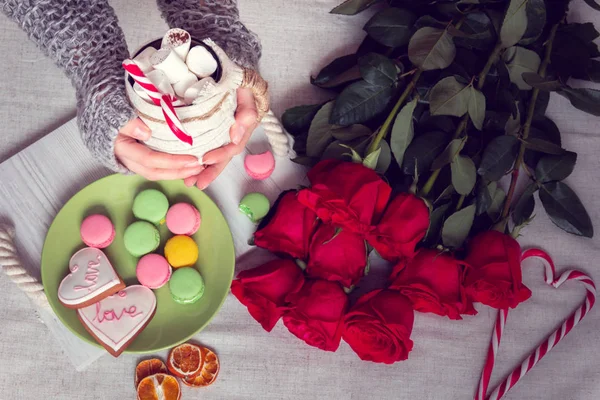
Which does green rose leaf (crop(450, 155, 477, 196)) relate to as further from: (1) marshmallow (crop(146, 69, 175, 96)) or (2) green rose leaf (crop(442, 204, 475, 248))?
(1) marshmallow (crop(146, 69, 175, 96))

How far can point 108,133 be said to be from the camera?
423 millimetres

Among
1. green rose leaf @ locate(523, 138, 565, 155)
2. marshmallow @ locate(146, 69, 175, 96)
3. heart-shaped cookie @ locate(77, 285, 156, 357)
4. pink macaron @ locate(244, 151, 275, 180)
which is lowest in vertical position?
heart-shaped cookie @ locate(77, 285, 156, 357)

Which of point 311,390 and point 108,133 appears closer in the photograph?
point 108,133

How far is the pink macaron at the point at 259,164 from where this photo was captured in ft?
2.01

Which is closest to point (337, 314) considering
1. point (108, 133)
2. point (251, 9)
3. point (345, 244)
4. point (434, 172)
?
point (345, 244)

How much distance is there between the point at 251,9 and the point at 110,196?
0.30 m

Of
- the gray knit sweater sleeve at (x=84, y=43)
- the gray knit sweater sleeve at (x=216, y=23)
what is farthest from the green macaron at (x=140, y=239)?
the gray knit sweater sleeve at (x=216, y=23)

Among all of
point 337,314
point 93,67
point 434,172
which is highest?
point 93,67

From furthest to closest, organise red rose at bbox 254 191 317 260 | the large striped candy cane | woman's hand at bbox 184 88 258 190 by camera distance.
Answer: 1. red rose at bbox 254 191 317 260
2. woman's hand at bbox 184 88 258 190
3. the large striped candy cane

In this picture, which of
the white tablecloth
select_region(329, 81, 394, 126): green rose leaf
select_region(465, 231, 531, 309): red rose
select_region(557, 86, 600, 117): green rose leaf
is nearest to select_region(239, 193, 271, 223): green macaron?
the white tablecloth

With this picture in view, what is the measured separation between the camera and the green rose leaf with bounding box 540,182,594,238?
587mm

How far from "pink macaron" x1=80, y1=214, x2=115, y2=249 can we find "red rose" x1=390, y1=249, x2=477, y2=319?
0.32 metres

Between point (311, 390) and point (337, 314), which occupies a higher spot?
point (337, 314)

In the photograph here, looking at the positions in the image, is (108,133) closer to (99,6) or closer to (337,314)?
(99,6)
